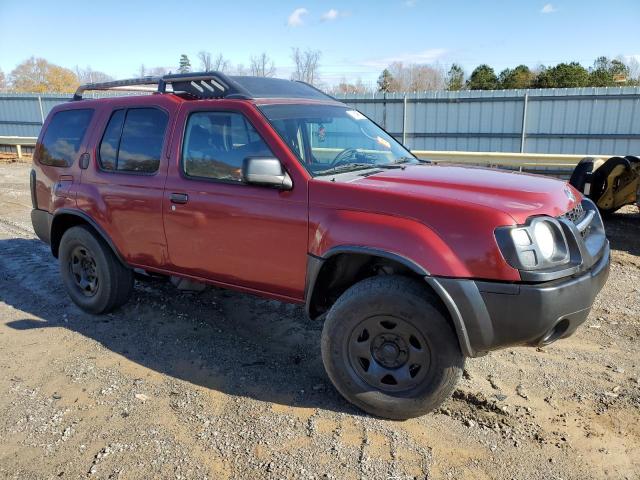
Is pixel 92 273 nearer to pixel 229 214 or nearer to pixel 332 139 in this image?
pixel 229 214

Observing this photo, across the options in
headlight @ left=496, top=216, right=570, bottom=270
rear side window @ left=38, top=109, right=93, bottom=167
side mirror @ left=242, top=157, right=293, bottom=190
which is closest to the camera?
headlight @ left=496, top=216, right=570, bottom=270

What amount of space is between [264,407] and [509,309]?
1652 millimetres

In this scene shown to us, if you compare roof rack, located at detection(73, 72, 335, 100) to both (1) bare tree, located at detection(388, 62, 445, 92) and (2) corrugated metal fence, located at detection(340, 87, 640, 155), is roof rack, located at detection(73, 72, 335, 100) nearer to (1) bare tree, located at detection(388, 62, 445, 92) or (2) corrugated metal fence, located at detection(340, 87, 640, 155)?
(2) corrugated metal fence, located at detection(340, 87, 640, 155)

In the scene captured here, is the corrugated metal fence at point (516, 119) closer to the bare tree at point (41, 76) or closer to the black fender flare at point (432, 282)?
the black fender flare at point (432, 282)

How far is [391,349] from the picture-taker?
317 centimetres

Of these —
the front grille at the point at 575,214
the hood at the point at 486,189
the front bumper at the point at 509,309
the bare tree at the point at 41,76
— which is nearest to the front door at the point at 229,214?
the hood at the point at 486,189

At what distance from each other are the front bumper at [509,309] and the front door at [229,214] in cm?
105

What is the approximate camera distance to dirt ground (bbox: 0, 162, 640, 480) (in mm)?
2852

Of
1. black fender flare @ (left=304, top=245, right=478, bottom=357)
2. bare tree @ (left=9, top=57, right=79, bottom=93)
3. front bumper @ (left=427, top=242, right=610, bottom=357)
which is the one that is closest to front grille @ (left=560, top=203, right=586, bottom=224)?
front bumper @ (left=427, top=242, right=610, bottom=357)

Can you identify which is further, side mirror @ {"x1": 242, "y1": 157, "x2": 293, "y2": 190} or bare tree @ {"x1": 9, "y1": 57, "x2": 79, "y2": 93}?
bare tree @ {"x1": 9, "y1": 57, "x2": 79, "y2": 93}

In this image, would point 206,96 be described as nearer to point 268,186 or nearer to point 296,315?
point 268,186

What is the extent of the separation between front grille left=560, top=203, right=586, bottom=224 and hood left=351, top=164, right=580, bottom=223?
3 cm

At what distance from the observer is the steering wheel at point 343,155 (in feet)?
12.3

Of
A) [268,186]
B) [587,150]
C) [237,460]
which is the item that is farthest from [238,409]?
[587,150]
